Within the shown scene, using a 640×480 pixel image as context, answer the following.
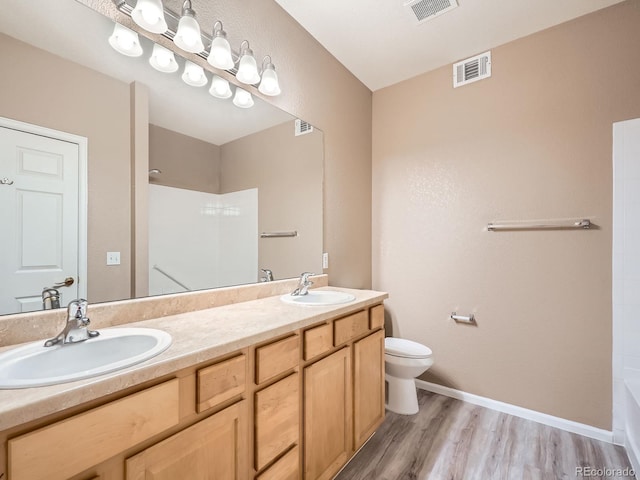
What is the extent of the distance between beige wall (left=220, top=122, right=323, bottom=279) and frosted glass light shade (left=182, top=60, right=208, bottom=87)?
31 cm

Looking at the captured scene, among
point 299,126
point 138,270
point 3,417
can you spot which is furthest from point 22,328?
point 299,126

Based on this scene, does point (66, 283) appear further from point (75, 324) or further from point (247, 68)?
point (247, 68)

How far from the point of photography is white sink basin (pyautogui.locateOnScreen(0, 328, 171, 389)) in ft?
2.15

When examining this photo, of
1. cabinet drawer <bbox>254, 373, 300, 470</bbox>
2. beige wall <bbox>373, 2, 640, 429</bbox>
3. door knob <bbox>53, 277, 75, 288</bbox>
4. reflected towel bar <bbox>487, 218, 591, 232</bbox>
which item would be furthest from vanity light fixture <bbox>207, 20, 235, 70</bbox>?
reflected towel bar <bbox>487, 218, 591, 232</bbox>

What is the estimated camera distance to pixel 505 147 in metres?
2.10

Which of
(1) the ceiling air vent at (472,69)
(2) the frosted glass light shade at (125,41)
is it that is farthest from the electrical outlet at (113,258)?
(1) the ceiling air vent at (472,69)

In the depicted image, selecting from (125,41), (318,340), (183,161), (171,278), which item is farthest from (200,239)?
(125,41)

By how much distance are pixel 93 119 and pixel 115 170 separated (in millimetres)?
185

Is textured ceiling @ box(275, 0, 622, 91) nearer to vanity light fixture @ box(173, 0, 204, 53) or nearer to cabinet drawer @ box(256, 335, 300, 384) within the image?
vanity light fixture @ box(173, 0, 204, 53)

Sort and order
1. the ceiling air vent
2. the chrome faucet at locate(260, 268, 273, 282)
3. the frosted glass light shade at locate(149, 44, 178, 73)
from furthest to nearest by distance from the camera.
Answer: the ceiling air vent → the chrome faucet at locate(260, 268, 273, 282) → the frosted glass light shade at locate(149, 44, 178, 73)

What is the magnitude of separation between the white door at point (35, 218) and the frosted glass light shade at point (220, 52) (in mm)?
746

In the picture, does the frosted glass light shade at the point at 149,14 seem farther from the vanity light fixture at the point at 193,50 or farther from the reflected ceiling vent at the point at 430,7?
the reflected ceiling vent at the point at 430,7

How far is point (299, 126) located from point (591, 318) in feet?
7.20

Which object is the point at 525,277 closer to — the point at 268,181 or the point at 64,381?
the point at 268,181
